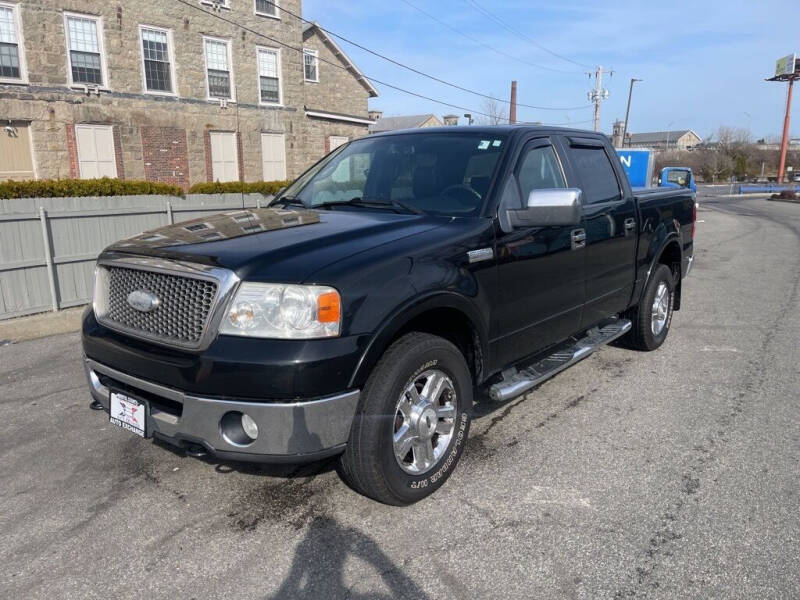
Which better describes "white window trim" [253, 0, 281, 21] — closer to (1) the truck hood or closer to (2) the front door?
(2) the front door

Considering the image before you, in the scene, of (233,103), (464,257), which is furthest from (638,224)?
(233,103)

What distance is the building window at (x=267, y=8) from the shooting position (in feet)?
73.5

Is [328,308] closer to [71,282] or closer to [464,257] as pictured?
[464,257]

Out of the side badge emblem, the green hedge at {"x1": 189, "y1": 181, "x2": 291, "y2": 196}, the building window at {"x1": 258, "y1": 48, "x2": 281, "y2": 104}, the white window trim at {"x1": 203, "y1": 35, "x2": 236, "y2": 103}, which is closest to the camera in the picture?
the side badge emblem

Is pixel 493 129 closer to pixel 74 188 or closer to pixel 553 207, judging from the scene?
pixel 553 207

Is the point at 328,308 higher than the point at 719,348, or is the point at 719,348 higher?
the point at 328,308

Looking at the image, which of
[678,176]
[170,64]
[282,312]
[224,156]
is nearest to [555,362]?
[282,312]

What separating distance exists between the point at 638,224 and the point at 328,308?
11.5ft

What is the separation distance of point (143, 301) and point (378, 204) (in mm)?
1531

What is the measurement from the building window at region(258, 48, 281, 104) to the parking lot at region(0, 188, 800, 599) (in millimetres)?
20059

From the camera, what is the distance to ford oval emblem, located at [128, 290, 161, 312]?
2.86 m

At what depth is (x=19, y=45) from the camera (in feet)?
56.2

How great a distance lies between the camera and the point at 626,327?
5.23m

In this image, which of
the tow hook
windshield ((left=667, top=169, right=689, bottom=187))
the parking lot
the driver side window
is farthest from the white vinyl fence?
windshield ((left=667, top=169, right=689, bottom=187))
